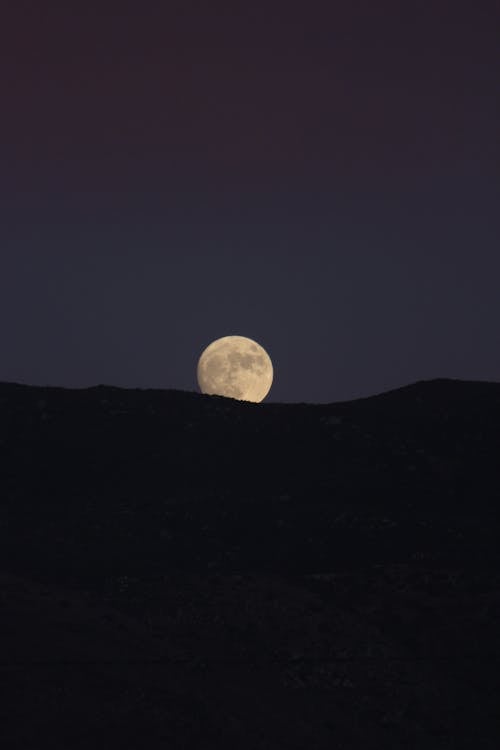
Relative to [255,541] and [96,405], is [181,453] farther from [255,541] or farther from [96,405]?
[255,541]

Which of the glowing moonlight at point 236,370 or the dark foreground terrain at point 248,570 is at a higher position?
the glowing moonlight at point 236,370

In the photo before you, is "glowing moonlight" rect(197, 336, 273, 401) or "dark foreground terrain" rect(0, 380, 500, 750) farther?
"glowing moonlight" rect(197, 336, 273, 401)

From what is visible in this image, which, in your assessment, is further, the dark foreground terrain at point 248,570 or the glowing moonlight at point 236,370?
the glowing moonlight at point 236,370

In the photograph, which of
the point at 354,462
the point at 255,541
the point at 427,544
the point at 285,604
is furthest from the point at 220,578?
the point at 354,462

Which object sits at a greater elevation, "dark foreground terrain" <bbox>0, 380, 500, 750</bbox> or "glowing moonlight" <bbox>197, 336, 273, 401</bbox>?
"glowing moonlight" <bbox>197, 336, 273, 401</bbox>
